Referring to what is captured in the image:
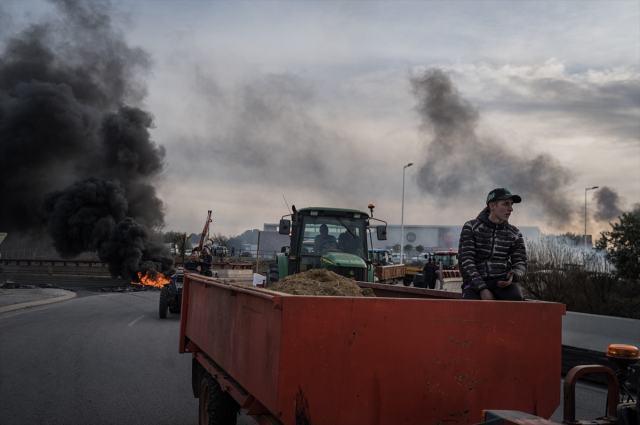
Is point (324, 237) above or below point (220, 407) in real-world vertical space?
above

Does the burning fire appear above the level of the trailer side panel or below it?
below

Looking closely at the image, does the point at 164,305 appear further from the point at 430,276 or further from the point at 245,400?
the point at 245,400

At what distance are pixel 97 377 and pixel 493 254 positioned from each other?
225 inches

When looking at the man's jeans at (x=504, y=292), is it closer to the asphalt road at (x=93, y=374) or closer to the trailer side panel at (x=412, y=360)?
the trailer side panel at (x=412, y=360)

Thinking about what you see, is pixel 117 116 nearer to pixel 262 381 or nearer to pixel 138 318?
pixel 138 318

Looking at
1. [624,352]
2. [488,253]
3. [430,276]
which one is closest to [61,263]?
[430,276]

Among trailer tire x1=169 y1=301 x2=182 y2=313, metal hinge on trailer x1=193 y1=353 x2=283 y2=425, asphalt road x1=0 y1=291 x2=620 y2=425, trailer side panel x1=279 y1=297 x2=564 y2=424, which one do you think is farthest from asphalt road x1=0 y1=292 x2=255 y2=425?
trailer side panel x1=279 y1=297 x2=564 y2=424

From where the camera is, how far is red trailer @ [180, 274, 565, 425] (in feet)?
9.21

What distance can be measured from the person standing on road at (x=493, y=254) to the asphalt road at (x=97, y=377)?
2.29 meters

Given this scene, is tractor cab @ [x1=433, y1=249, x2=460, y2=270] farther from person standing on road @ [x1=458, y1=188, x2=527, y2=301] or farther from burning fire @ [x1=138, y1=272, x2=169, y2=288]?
person standing on road @ [x1=458, y1=188, x2=527, y2=301]

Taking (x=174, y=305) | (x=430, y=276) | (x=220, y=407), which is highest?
(x=430, y=276)

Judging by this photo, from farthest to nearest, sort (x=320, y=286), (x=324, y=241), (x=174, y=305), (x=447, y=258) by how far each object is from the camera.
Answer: (x=447, y=258) < (x=174, y=305) < (x=324, y=241) < (x=320, y=286)

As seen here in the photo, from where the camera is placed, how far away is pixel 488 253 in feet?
14.9

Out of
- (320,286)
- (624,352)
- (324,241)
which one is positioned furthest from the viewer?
(324,241)
